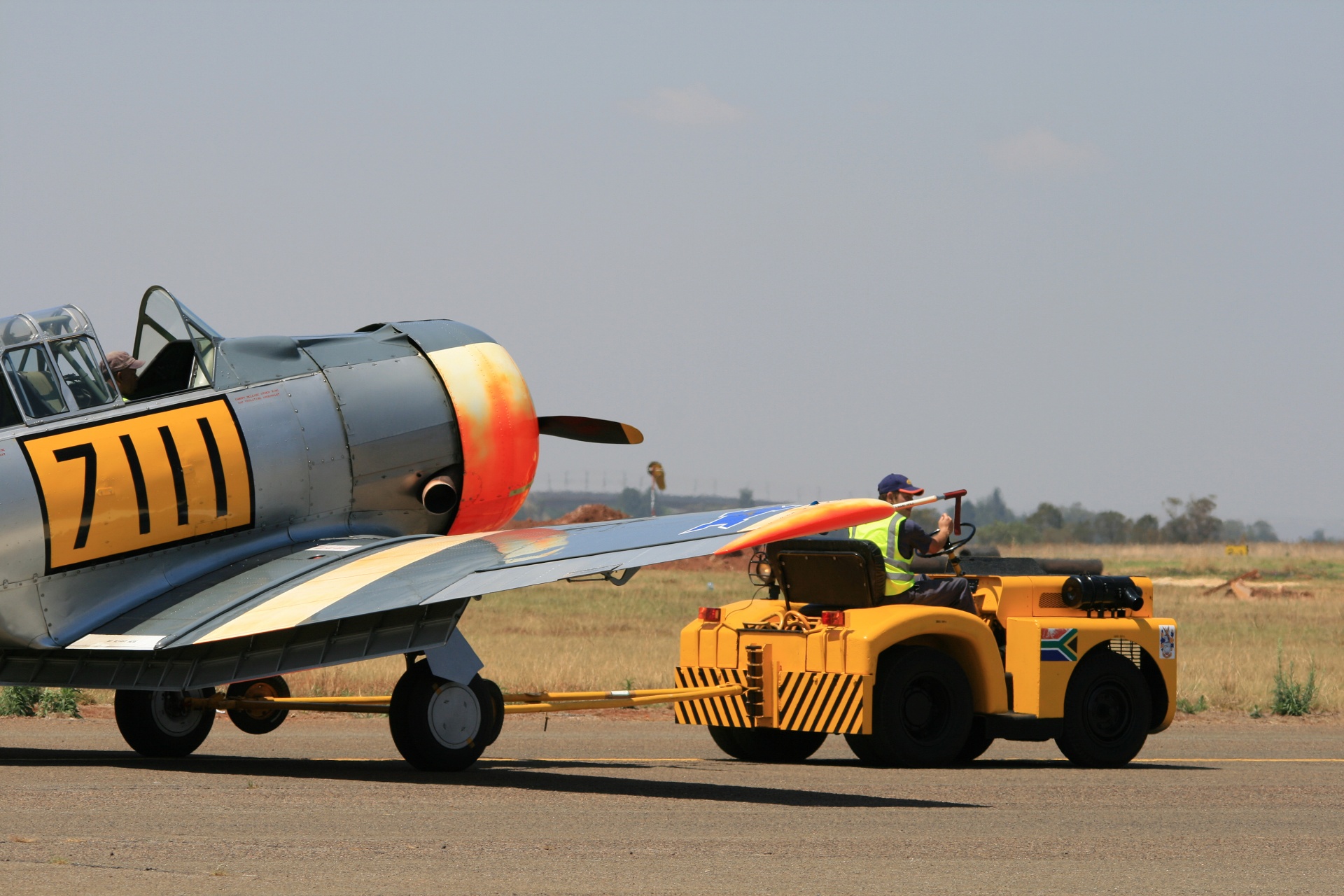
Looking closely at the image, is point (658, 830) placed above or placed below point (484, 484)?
below

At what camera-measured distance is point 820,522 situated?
31.6 ft

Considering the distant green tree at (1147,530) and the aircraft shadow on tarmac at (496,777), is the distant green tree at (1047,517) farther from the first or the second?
the aircraft shadow on tarmac at (496,777)

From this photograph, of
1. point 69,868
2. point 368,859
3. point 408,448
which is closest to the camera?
point 69,868

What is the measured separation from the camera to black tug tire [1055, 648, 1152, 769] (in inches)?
511

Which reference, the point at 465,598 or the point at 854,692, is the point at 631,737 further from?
the point at 465,598

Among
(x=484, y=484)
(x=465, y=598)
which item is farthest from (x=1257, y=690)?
(x=465, y=598)

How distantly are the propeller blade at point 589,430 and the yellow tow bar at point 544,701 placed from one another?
3.57 m

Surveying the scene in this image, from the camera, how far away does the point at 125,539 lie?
1114 centimetres

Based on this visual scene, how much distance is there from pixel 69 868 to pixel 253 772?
4384 mm

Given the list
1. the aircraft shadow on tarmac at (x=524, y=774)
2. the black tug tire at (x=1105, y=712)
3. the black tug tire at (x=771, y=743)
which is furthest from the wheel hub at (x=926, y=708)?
the black tug tire at (x=1105, y=712)

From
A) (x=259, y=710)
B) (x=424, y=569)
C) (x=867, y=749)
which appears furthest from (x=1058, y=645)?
(x=259, y=710)

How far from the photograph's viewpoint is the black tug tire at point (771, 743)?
520 inches

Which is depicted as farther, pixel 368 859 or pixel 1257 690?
pixel 1257 690

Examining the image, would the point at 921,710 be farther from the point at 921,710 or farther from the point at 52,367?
the point at 52,367
